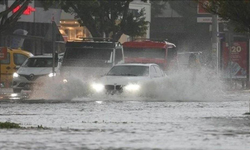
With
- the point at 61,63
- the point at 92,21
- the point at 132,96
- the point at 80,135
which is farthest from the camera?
the point at 92,21

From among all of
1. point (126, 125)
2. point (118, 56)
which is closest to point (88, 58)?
point (118, 56)

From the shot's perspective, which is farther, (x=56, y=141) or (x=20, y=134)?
(x=20, y=134)

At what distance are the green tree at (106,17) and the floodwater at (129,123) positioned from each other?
815 inches

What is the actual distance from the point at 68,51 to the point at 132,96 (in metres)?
6.06

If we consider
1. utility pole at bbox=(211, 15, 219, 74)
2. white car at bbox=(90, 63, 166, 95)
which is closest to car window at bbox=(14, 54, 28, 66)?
utility pole at bbox=(211, 15, 219, 74)

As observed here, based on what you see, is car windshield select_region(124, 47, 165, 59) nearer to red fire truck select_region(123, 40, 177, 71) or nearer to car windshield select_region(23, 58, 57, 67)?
red fire truck select_region(123, 40, 177, 71)

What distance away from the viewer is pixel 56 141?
16.5m

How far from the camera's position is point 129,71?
3578 centimetres

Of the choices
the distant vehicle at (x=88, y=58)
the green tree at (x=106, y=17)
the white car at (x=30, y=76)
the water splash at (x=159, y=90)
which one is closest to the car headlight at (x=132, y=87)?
the water splash at (x=159, y=90)

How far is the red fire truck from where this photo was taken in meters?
49.2

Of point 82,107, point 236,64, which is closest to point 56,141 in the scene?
point 82,107

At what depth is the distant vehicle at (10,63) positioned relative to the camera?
46.7 metres

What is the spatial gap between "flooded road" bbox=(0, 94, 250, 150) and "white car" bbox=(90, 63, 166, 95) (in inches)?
75.0

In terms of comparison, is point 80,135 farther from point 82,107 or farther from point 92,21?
point 92,21
